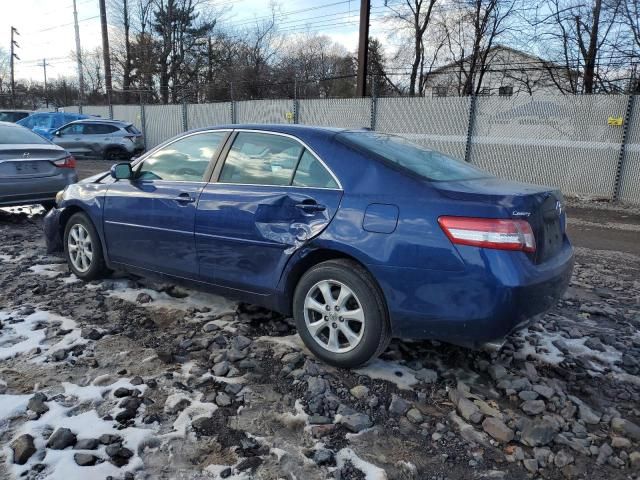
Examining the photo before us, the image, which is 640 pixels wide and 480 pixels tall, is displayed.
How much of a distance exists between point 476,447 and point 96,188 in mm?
3905

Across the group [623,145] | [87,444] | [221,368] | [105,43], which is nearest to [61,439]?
[87,444]

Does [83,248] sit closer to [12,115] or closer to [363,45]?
[363,45]

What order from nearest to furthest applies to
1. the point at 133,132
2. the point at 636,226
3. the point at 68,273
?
the point at 68,273, the point at 636,226, the point at 133,132

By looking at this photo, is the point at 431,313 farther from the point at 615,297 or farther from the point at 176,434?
the point at 615,297

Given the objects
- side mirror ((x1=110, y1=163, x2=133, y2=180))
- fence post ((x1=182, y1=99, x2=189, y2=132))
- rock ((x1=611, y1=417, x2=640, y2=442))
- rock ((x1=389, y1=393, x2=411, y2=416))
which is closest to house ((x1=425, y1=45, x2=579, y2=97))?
fence post ((x1=182, y1=99, x2=189, y2=132))

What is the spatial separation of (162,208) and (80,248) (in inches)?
52.4

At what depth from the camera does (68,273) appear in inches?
206

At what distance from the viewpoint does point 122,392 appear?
2965 mm

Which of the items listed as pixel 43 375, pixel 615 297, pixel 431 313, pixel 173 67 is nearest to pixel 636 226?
pixel 615 297

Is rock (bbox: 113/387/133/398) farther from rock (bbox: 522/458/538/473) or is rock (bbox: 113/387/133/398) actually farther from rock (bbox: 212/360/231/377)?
rock (bbox: 522/458/538/473)

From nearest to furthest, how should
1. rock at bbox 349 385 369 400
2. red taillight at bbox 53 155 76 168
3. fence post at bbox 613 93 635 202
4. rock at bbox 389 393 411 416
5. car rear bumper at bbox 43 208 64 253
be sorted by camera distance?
rock at bbox 389 393 411 416 → rock at bbox 349 385 369 400 → car rear bumper at bbox 43 208 64 253 → red taillight at bbox 53 155 76 168 → fence post at bbox 613 93 635 202

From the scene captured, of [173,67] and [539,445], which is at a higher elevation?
[173,67]

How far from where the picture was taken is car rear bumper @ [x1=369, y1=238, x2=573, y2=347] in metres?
2.80

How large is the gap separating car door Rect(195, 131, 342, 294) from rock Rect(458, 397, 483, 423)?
4.30 ft
